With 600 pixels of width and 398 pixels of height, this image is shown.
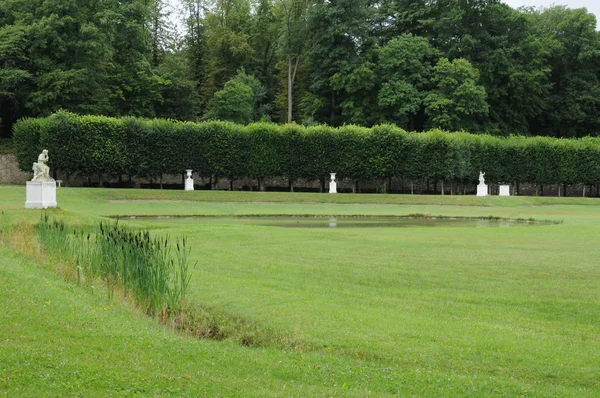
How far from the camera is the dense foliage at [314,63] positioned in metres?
54.1

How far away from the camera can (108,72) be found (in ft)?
196

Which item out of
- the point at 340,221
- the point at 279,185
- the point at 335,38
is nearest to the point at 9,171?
the point at 279,185

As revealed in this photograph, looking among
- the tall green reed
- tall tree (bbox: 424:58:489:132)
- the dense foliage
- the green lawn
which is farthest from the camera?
tall tree (bbox: 424:58:489:132)

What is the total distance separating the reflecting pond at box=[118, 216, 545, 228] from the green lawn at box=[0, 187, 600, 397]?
10165mm

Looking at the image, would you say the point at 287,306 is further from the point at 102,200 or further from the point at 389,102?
the point at 389,102

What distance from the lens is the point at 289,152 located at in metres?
52.0

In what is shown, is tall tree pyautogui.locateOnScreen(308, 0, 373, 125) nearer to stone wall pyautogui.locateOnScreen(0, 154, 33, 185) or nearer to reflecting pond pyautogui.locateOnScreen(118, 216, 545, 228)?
stone wall pyautogui.locateOnScreen(0, 154, 33, 185)

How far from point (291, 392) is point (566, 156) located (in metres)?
55.8

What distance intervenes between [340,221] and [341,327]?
2080cm

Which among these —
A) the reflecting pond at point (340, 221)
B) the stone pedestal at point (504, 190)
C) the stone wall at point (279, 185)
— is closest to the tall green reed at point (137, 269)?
the reflecting pond at point (340, 221)

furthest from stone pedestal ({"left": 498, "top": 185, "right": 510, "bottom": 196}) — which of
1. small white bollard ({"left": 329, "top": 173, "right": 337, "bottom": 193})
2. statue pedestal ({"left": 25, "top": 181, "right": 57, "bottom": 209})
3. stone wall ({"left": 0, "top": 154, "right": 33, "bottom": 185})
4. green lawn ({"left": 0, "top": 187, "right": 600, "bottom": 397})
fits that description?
stone wall ({"left": 0, "top": 154, "right": 33, "bottom": 185})

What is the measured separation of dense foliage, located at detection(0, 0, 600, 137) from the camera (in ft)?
178

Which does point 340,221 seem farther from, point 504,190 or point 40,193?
point 504,190

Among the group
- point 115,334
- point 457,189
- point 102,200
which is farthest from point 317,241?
point 457,189
